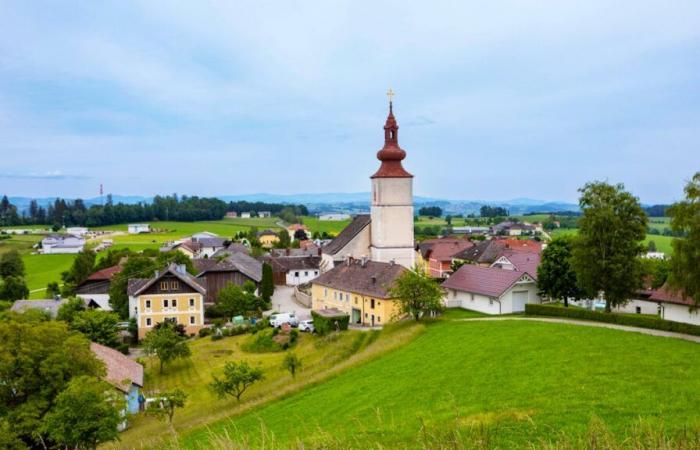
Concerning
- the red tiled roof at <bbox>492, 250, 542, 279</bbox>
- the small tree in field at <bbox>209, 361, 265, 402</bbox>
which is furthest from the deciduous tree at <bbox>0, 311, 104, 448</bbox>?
the red tiled roof at <bbox>492, 250, 542, 279</bbox>

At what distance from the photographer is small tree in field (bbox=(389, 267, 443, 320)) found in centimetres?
3775

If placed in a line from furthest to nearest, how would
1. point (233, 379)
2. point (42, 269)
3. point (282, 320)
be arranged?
1. point (42, 269)
2. point (282, 320)
3. point (233, 379)

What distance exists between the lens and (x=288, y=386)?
93.1 feet

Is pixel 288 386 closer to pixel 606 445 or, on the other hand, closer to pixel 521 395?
pixel 521 395

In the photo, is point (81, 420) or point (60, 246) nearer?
point (81, 420)

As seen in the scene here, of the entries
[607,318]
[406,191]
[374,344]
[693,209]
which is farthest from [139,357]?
[693,209]

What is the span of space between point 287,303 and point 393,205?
53.3 ft

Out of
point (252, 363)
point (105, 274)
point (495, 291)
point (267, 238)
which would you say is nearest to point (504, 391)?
point (252, 363)

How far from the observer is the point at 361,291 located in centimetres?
4500

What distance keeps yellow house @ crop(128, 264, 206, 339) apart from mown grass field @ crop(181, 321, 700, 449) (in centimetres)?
2394

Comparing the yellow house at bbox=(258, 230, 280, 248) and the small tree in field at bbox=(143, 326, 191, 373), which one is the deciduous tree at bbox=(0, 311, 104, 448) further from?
the yellow house at bbox=(258, 230, 280, 248)

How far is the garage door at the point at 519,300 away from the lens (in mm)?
41688

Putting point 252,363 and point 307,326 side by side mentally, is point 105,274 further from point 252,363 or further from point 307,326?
point 252,363

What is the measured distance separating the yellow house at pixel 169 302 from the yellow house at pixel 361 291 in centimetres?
1020
